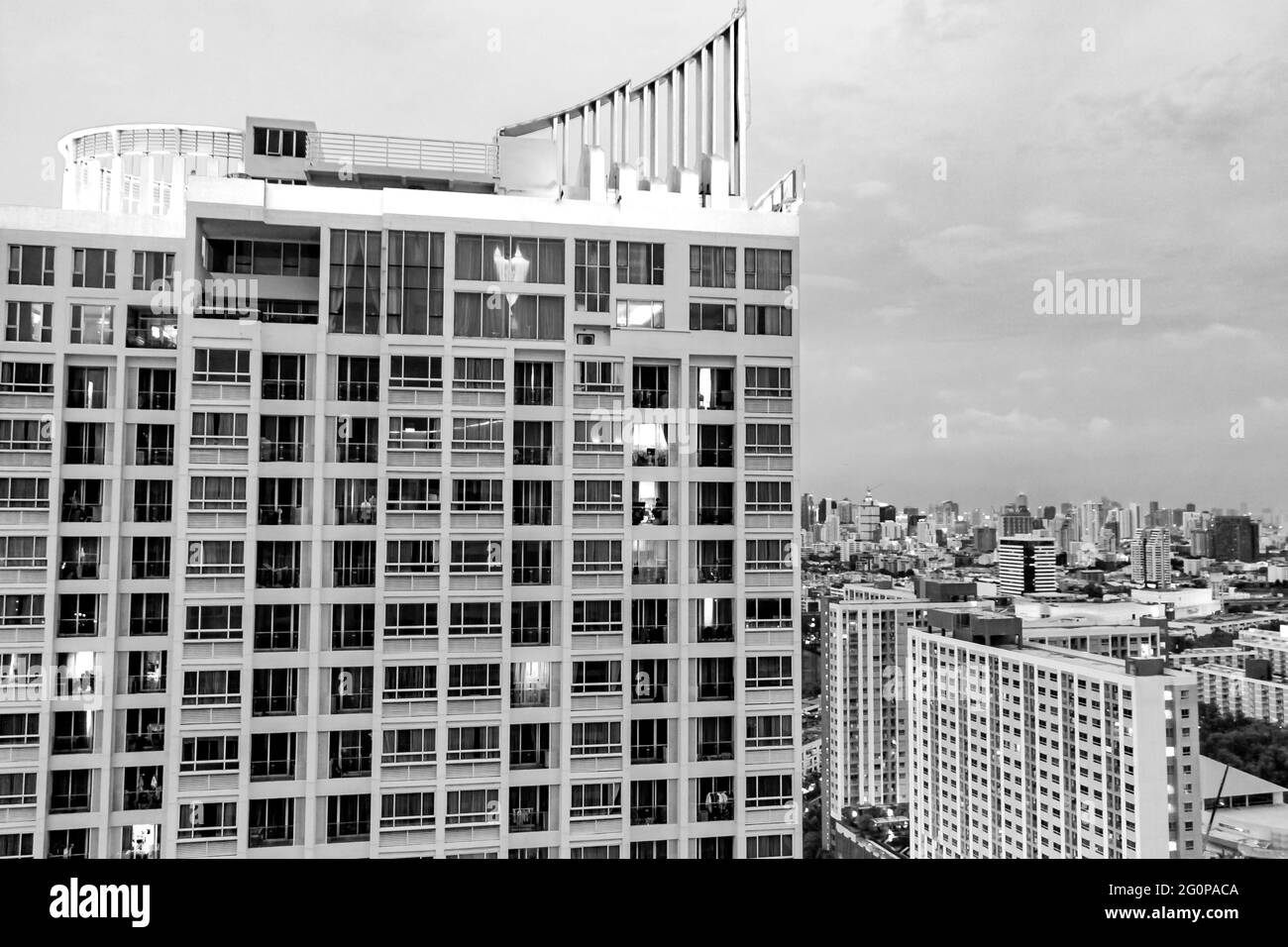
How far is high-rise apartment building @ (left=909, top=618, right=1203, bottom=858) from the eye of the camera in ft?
12.2

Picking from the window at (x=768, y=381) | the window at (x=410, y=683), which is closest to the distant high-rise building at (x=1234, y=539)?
the window at (x=768, y=381)

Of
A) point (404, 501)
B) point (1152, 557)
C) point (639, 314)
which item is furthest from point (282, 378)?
point (1152, 557)

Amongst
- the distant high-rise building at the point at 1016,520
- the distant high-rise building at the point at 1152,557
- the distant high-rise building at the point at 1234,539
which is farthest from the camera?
the distant high-rise building at the point at 1016,520

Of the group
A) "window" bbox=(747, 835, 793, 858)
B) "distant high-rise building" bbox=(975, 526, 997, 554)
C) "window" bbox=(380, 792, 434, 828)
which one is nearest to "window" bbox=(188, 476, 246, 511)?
"window" bbox=(380, 792, 434, 828)

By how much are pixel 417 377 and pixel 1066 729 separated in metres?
4.53

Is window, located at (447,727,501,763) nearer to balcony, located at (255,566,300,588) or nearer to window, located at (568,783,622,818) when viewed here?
window, located at (568,783,622,818)

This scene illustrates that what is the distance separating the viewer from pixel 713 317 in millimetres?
5562

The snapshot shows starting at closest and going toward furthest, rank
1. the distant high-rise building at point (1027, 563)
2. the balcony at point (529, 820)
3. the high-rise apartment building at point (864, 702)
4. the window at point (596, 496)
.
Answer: the distant high-rise building at point (1027, 563) → the high-rise apartment building at point (864, 702) → the balcony at point (529, 820) → the window at point (596, 496)

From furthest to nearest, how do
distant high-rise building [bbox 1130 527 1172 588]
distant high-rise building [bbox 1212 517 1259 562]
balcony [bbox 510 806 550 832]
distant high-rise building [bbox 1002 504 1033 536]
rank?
balcony [bbox 510 806 550 832] < distant high-rise building [bbox 1002 504 1033 536] < distant high-rise building [bbox 1130 527 1172 588] < distant high-rise building [bbox 1212 517 1259 562]

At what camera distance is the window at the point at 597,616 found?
5293mm

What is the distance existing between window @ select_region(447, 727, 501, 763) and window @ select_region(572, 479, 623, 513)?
1581mm

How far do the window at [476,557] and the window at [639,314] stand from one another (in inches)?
69.5

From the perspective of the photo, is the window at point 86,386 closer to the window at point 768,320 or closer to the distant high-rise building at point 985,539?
the window at point 768,320

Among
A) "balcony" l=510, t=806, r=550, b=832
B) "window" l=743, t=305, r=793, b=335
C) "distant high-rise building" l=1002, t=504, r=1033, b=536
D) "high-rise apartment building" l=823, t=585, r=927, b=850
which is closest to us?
"distant high-rise building" l=1002, t=504, r=1033, b=536
